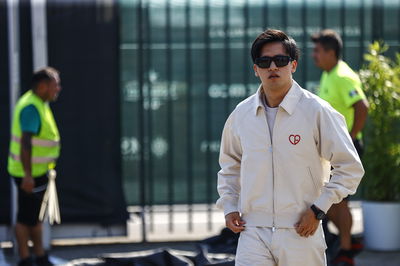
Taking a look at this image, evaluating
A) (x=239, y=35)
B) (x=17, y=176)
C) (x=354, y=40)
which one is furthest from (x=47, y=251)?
(x=354, y=40)

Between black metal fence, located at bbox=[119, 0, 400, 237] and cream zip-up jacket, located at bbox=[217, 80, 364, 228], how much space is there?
417 cm

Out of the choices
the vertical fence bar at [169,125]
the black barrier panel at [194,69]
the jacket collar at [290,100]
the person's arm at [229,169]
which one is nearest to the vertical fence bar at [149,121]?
the black barrier panel at [194,69]

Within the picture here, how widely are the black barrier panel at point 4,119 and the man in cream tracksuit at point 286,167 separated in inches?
166

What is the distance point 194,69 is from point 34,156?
2008 millimetres

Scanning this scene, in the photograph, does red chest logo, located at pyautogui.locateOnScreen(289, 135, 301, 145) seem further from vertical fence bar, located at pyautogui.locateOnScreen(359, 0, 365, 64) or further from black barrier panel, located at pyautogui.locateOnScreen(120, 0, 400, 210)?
vertical fence bar, located at pyautogui.locateOnScreen(359, 0, 365, 64)

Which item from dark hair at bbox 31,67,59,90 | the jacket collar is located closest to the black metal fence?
dark hair at bbox 31,67,59,90

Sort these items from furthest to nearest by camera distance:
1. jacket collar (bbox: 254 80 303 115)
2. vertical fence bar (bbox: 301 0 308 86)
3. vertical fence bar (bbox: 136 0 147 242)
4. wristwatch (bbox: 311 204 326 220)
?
1. vertical fence bar (bbox: 301 0 308 86)
2. vertical fence bar (bbox: 136 0 147 242)
3. jacket collar (bbox: 254 80 303 115)
4. wristwatch (bbox: 311 204 326 220)

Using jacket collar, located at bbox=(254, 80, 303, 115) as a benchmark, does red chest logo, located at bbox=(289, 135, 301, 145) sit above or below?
below

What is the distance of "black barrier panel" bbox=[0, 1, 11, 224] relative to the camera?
8219mm

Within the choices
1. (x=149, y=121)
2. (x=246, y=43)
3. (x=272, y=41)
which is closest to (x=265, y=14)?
(x=246, y=43)

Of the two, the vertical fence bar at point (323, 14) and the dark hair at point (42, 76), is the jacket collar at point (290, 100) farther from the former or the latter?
the vertical fence bar at point (323, 14)

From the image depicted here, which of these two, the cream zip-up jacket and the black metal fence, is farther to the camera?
the black metal fence

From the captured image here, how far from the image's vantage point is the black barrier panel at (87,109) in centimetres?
833

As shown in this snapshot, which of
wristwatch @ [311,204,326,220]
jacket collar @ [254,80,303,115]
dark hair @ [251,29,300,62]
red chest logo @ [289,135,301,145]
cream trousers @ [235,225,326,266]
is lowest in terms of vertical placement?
cream trousers @ [235,225,326,266]
